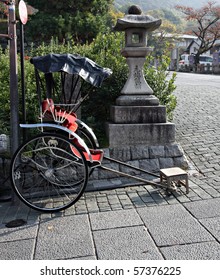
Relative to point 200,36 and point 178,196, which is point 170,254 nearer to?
point 178,196

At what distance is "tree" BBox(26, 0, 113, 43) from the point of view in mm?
13656

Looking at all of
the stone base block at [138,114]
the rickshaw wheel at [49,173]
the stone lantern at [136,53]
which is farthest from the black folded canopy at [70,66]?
the stone lantern at [136,53]

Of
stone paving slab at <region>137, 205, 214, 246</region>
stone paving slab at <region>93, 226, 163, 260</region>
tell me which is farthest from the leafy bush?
stone paving slab at <region>93, 226, 163, 260</region>

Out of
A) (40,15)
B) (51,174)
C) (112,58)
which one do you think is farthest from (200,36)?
(51,174)

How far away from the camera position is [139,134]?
17.8 feet

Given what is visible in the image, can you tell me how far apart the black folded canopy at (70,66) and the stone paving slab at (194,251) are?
2288 millimetres

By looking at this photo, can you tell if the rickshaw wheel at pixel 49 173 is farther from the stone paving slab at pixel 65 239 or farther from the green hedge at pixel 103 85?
the green hedge at pixel 103 85

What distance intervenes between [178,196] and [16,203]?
2.31 m

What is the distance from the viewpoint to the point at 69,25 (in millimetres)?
13641

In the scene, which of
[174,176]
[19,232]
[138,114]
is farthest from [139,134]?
[19,232]

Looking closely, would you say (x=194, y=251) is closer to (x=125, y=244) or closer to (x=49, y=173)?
(x=125, y=244)

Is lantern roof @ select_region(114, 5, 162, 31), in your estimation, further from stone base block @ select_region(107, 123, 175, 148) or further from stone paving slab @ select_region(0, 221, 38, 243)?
stone paving slab @ select_region(0, 221, 38, 243)

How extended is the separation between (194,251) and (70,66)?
2.63 metres

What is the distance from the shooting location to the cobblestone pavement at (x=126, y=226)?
2.99 m
